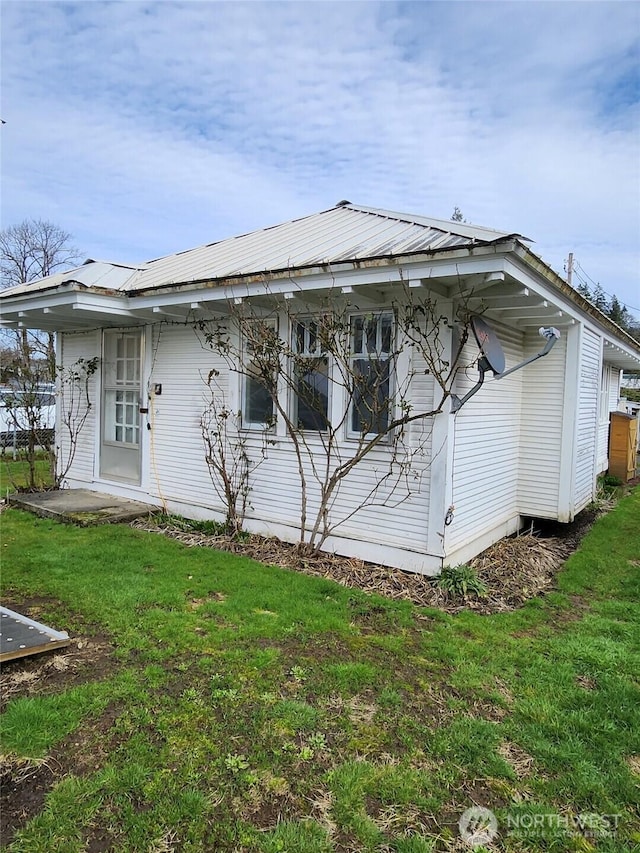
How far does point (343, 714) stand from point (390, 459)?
2639 millimetres

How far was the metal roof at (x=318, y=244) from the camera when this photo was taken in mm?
4574

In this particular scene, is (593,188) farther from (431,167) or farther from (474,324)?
(474,324)

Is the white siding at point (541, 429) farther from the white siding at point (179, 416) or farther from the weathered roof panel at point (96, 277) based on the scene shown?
the weathered roof panel at point (96, 277)

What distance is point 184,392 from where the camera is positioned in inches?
265

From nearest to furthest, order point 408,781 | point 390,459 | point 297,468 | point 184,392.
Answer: point 408,781, point 390,459, point 297,468, point 184,392

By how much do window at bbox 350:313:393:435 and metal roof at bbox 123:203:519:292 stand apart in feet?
2.36

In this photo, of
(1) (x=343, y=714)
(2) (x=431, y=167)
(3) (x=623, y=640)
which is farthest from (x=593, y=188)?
(1) (x=343, y=714)

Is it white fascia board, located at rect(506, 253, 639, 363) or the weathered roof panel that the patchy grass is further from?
white fascia board, located at rect(506, 253, 639, 363)

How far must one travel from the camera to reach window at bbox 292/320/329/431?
17.7 ft

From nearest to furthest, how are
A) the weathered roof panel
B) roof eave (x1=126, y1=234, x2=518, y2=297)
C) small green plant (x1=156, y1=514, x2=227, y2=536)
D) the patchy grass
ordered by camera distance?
roof eave (x1=126, y1=234, x2=518, y2=297) → small green plant (x1=156, y1=514, x2=227, y2=536) → the weathered roof panel → the patchy grass

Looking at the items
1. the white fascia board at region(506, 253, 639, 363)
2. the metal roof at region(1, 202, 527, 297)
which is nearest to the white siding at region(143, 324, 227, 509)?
the metal roof at region(1, 202, 527, 297)

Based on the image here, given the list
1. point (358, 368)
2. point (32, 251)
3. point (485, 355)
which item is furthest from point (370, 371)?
point (32, 251)

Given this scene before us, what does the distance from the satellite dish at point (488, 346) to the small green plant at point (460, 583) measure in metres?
1.80

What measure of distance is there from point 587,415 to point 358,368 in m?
4.18
